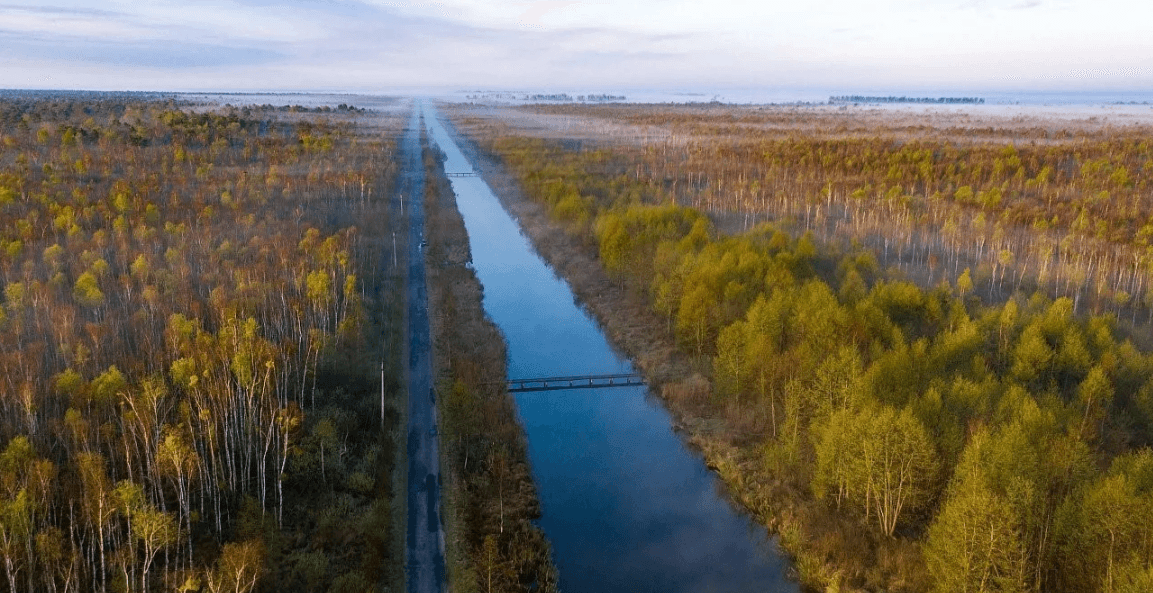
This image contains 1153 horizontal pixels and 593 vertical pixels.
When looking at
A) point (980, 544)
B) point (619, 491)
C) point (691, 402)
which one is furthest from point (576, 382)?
point (980, 544)

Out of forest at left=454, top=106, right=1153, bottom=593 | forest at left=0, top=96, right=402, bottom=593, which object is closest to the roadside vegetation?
forest at left=0, top=96, right=402, bottom=593

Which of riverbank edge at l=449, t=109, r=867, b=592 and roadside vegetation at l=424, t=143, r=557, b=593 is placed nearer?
roadside vegetation at l=424, t=143, r=557, b=593

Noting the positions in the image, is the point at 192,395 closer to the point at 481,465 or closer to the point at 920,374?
the point at 481,465

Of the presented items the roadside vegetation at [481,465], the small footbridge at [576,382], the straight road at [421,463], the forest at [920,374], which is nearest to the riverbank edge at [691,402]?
the forest at [920,374]

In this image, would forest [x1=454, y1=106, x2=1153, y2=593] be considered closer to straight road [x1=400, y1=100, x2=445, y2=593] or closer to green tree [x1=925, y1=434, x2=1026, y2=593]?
green tree [x1=925, y1=434, x2=1026, y2=593]

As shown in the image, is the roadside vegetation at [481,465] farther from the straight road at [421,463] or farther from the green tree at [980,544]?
the green tree at [980,544]

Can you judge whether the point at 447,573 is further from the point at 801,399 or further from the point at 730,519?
the point at 801,399

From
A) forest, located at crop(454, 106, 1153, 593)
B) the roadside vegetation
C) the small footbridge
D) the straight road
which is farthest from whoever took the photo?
the small footbridge
